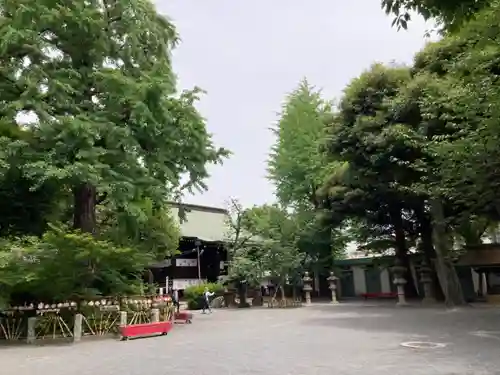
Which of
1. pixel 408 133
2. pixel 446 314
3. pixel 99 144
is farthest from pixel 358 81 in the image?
pixel 99 144

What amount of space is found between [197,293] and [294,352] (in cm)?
2088

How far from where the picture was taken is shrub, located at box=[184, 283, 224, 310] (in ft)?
102

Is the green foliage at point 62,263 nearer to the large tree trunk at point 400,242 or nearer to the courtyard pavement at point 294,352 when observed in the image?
the courtyard pavement at point 294,352

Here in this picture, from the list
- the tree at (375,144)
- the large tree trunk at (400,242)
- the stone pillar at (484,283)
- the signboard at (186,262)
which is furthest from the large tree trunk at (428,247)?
the signboard at (186,262)

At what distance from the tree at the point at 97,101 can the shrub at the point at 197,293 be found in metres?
12.7

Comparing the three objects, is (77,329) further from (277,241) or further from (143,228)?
(277,241)

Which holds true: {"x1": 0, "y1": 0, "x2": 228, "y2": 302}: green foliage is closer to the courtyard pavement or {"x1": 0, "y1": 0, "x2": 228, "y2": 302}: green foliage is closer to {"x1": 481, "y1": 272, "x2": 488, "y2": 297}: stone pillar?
the courtyard pavement

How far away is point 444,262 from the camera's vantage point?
75.4 feet

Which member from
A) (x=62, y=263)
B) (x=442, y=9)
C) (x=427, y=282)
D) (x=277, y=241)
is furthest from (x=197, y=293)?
(x=442, y=9)

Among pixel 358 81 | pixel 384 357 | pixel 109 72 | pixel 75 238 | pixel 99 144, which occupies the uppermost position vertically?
pixel 358 81

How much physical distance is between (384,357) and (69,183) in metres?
11.7

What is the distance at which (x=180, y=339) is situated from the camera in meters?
15.2

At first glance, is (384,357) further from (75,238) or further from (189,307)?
(189,307)

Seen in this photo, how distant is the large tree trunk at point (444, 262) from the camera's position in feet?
74.2
